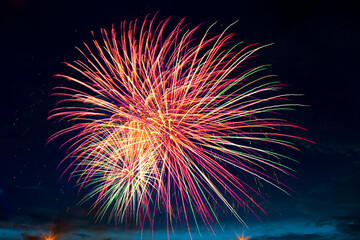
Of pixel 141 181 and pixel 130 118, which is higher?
pixel 130 118

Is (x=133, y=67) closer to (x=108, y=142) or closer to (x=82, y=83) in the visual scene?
(x=82, y=83)

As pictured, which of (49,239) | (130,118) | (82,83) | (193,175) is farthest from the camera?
(49,239)

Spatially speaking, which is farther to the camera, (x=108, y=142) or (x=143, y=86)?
(x=108, y=142)

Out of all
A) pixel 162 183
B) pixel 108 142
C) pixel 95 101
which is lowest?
pixel 162 183

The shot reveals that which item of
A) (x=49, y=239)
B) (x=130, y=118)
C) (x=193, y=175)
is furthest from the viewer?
(x=49, y=239)

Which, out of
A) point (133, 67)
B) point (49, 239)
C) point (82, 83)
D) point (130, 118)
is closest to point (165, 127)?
point (130, 118)

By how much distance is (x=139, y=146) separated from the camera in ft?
49.5

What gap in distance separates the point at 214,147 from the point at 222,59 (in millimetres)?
3628

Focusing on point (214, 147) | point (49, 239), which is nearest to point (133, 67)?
point (214, 147)

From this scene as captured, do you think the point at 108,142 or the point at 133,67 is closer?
A: the point at 133,67

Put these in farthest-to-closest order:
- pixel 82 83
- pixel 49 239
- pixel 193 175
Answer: pixel 49 239
pixel 82 83
pixel 193 175

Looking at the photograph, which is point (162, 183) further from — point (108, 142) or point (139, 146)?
point (108, 142)

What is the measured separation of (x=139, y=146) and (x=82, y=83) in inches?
152

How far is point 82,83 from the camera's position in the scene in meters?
13.8
